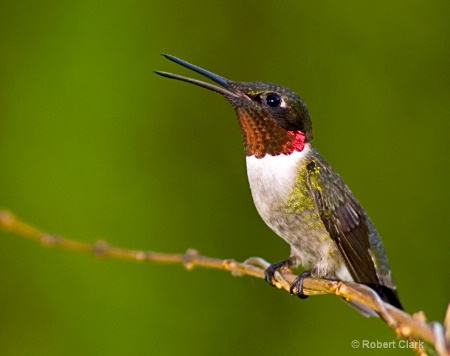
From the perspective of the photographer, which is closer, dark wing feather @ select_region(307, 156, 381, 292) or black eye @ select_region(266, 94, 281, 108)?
black eye @ select_region(266, 94, 281, 108)

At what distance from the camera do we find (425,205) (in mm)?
3039

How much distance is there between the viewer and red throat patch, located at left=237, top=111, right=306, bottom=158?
150 centimetres

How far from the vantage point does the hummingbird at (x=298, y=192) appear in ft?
4.92


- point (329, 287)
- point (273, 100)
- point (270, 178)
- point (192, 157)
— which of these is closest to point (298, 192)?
point (270, 178)

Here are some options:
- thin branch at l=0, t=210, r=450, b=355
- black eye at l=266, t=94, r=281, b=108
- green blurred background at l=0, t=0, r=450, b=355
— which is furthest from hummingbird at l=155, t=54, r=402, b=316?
green blurred background at l=0, t=0, r=450, b=355

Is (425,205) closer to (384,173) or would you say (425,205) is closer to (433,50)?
(384,173)

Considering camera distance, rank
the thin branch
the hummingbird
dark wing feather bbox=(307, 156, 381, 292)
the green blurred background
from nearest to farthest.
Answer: the thin branch → the hummingbird → dark wing feather bbox=(307, 156, 381, 292) → the green blurred background

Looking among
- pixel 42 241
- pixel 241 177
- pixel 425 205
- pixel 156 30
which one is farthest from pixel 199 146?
pixel 42 241

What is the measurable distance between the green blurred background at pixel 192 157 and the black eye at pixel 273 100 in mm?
1429

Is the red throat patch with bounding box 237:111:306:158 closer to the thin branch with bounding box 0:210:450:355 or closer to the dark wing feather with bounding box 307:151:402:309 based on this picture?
the dark wing feather with bounding box 307:151:402:309

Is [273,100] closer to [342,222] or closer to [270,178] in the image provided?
[270,178]

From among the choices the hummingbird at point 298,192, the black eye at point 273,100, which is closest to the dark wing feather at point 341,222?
the hummingbird at point 298,192

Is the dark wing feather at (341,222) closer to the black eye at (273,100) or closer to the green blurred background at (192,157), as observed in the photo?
the black eye at (273,100)

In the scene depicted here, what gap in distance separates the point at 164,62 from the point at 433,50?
3.86ft
